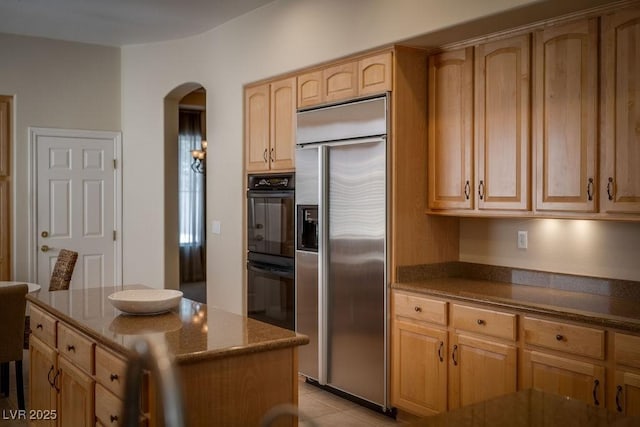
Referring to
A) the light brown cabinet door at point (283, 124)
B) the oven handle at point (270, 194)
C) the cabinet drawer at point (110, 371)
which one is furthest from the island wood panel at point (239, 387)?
the light brown cabinet door at point (283, 124)

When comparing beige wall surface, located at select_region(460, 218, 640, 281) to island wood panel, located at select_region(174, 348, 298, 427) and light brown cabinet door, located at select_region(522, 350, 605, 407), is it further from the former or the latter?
island wood panel, located at select_region(174, 348, 298, 427)

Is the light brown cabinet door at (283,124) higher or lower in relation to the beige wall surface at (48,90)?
lower

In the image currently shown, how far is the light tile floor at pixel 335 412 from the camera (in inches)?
150

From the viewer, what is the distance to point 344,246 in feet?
13.7

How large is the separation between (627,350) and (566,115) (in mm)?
1231

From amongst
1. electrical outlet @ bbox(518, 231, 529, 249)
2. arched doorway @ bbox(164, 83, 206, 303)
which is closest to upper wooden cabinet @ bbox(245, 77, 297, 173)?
electrical outlet @ bbox(518, 231, 529, 249)

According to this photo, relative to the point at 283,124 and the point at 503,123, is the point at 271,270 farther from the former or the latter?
the point at 503,123

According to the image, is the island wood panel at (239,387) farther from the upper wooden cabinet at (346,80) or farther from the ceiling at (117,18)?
the ceiling at (117,18)

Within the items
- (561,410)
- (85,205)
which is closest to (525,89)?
(561,410)

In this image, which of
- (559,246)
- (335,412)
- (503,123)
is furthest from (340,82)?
(335,412)

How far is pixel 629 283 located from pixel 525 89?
1.18m

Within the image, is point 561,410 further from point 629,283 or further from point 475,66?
point 475,66

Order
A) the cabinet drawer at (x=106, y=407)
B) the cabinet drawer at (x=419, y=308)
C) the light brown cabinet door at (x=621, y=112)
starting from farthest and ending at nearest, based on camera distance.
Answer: the cabinet drawer at (x=419, y=308)
the light brown cabinet door at (x=621, y=112)
the cabinet drawer at (x=106, y=407)

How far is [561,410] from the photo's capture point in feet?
4.92
